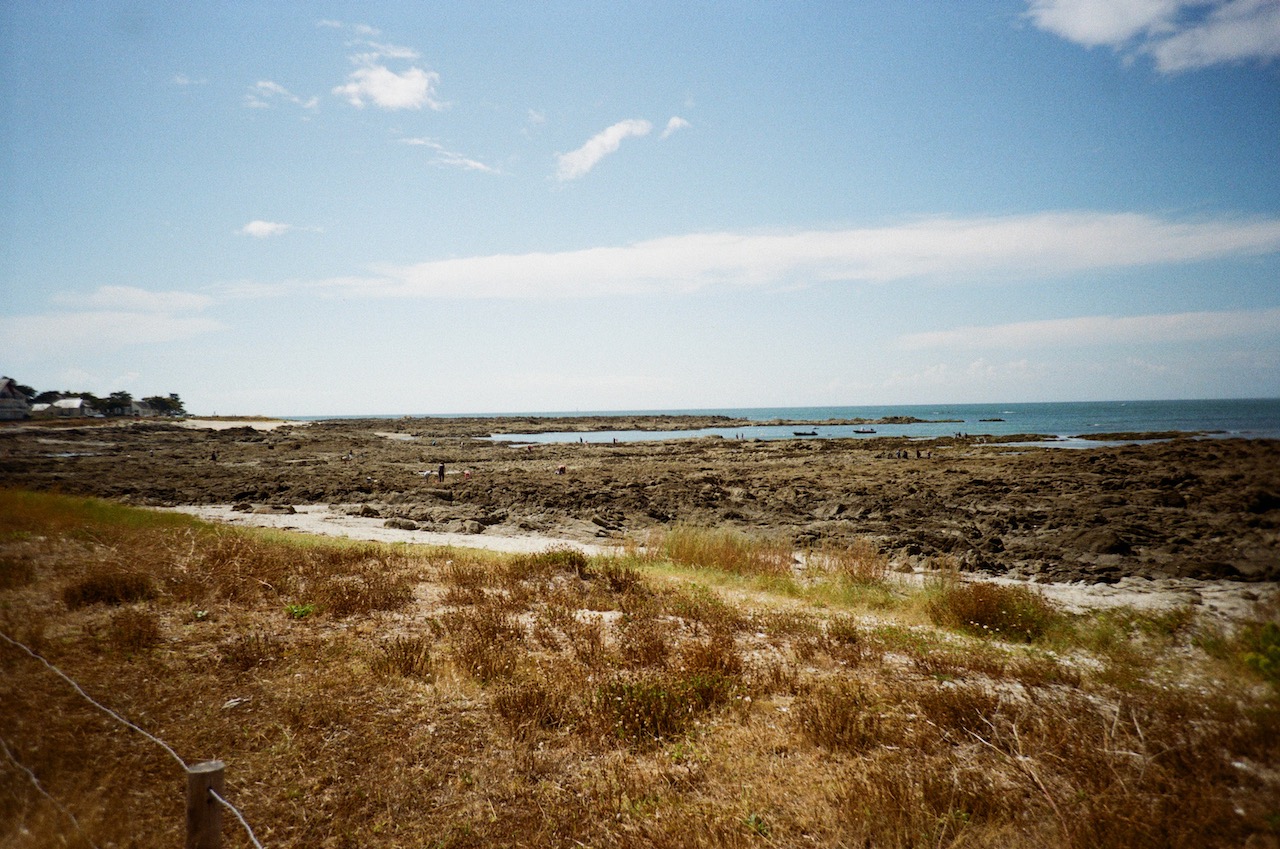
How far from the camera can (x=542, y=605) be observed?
451 inches

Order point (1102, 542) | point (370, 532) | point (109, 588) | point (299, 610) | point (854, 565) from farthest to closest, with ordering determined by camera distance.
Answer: point (370, 532)
point (1102, 542)
point (854, 565)
point (299, 610)
point (109, 588)

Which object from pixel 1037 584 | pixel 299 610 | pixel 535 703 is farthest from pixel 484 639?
pixel 1037 584

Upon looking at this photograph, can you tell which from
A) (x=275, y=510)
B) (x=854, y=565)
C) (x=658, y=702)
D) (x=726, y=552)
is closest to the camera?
(x=658, y=702)

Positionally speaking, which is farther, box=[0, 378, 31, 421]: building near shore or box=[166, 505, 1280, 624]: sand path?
box=[0, 378, 31, 421]: building near shore

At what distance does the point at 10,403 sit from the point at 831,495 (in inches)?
1267

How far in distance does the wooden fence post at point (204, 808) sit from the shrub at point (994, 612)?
37.3ft

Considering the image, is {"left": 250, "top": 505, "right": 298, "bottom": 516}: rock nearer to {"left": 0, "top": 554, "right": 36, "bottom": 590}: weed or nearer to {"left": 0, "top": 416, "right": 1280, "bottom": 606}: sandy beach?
{"left": 0, "top": 416, "right": 1280, "bottom": 606}: sandy beach

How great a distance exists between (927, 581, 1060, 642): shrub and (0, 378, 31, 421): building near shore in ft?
87.7

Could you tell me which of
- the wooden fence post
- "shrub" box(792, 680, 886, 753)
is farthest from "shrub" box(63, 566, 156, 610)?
"shrub" box(792, 680, 886, 753)

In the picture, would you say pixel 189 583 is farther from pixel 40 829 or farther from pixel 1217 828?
pixel 1217 828

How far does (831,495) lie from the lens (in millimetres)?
27797

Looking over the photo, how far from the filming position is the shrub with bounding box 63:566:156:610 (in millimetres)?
9297

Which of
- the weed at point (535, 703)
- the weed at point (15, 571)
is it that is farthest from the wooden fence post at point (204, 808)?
the weed at point (15, 571)

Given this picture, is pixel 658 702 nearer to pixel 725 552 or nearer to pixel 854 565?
pixel 854 565
